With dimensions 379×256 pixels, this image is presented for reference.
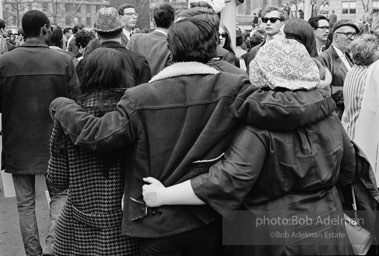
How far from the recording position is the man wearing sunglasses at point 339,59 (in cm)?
670

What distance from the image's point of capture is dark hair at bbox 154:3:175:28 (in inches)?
243

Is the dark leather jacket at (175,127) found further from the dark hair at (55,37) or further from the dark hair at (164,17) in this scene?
the dark hair at (55,37)

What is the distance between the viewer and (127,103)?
3092 millimetres

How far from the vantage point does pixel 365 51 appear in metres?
5.90

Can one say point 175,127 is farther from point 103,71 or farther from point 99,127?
point 103,71

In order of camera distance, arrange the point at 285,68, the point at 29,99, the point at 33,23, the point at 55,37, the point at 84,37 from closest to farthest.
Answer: the point at 285,68
the point at 29,99
the point at 33,23
the point at 55,37
the point at 84,37

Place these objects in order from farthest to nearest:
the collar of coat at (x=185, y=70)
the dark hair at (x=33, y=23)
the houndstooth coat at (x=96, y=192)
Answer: the dark hair at (x=33, y=23), the houndstooth coat at (x=96, y=192), the collar of coat at (x=185, y=70)

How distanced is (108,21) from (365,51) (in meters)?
2.44

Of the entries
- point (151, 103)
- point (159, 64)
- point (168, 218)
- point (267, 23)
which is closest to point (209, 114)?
point (151, 103)

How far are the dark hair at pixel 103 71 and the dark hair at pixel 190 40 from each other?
41 centimetres

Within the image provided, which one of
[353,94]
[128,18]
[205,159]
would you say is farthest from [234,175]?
[128,18]

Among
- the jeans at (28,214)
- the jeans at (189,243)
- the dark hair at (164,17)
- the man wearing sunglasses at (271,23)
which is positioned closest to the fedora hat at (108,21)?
the dark hair at (164,17)

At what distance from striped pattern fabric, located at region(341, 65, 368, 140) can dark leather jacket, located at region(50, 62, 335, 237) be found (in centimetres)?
283

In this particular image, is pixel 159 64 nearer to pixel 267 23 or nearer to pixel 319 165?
pixel 267 23
